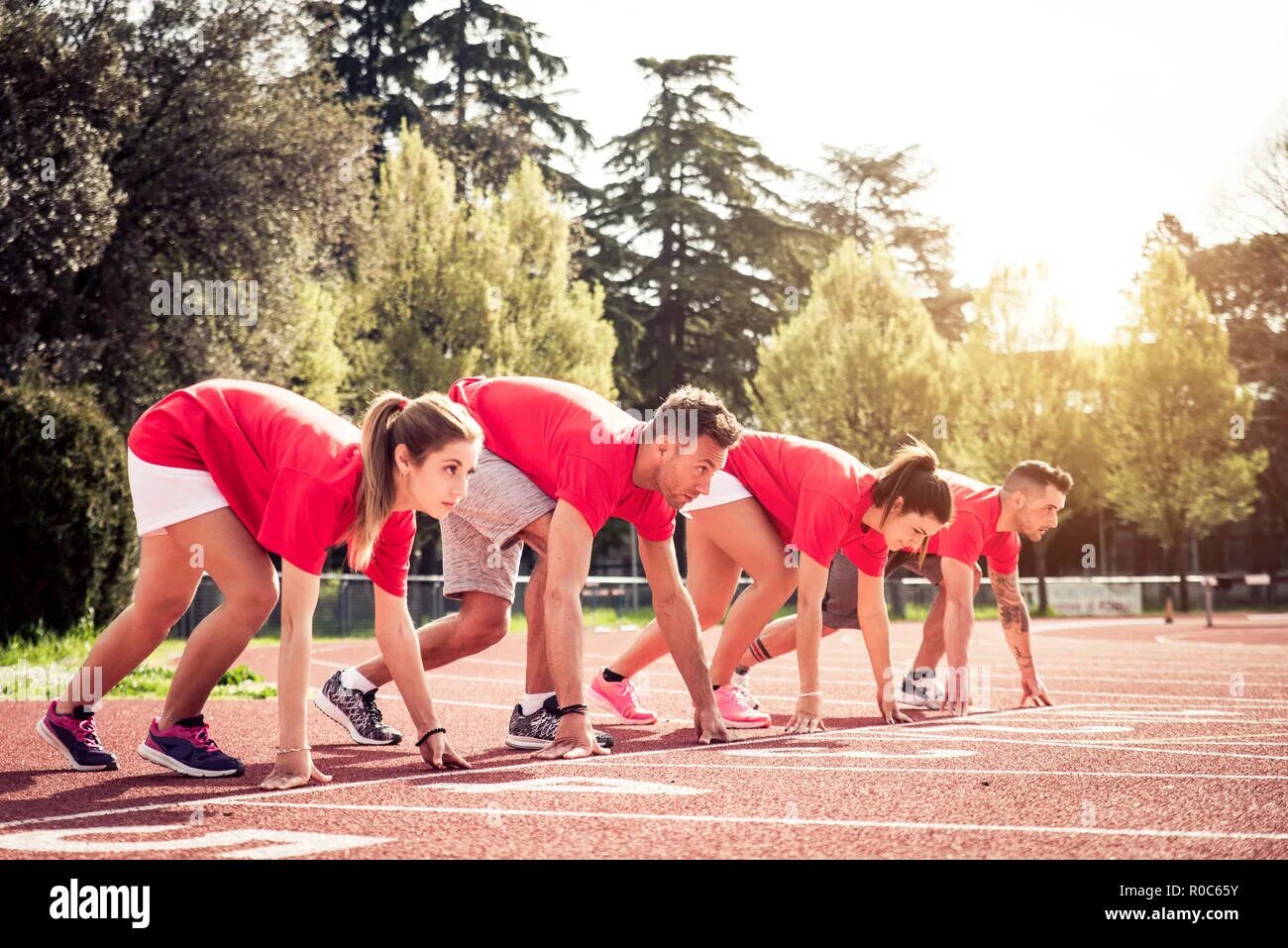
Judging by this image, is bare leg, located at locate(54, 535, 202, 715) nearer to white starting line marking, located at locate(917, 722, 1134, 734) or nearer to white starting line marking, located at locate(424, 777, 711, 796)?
white starting line marking, located at locate(424, 777, 711, 796)

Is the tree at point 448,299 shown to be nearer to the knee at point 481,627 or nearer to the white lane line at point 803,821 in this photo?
the knee at point 481,627

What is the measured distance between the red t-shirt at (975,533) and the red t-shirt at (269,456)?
402 centimetres

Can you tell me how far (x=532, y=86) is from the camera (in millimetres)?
41594

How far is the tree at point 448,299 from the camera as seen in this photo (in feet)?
108

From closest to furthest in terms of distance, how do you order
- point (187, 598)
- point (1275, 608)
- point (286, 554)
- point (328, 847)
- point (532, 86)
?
point (328, 847) → point (286, 554) → point (187, 598) → point (1275, 608) → point (532, 86)

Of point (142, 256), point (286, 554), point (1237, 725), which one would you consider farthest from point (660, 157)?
point (286, 554)

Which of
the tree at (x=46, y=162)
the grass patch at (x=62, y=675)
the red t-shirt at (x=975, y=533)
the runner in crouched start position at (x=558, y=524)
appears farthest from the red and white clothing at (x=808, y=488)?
the tree at (x=46, y=162)

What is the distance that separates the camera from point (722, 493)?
777cm

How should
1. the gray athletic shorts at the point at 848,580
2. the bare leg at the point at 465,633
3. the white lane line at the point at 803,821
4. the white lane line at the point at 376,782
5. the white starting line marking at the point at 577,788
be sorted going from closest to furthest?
the white lane line at the point at 803,821 < the white lane line at the point at 376,782 < the white starting line marking at the point at 577,788 < the bare leg at the point at 465,633 < the gray athletic shorts at the point at 848,580

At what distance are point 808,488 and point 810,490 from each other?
0.09 ft

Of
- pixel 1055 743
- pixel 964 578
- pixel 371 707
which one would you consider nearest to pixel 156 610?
pixel 371 707

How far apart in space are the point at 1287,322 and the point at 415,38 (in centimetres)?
2681

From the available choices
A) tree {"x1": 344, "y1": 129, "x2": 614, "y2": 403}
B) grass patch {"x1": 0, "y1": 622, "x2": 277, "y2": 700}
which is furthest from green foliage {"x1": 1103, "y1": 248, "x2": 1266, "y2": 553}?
grass patch {"x1": 0, "y1": 622, "x2": 277, "y2": 700}

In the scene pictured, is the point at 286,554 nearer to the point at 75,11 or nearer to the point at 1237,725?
the point at 1237,725
